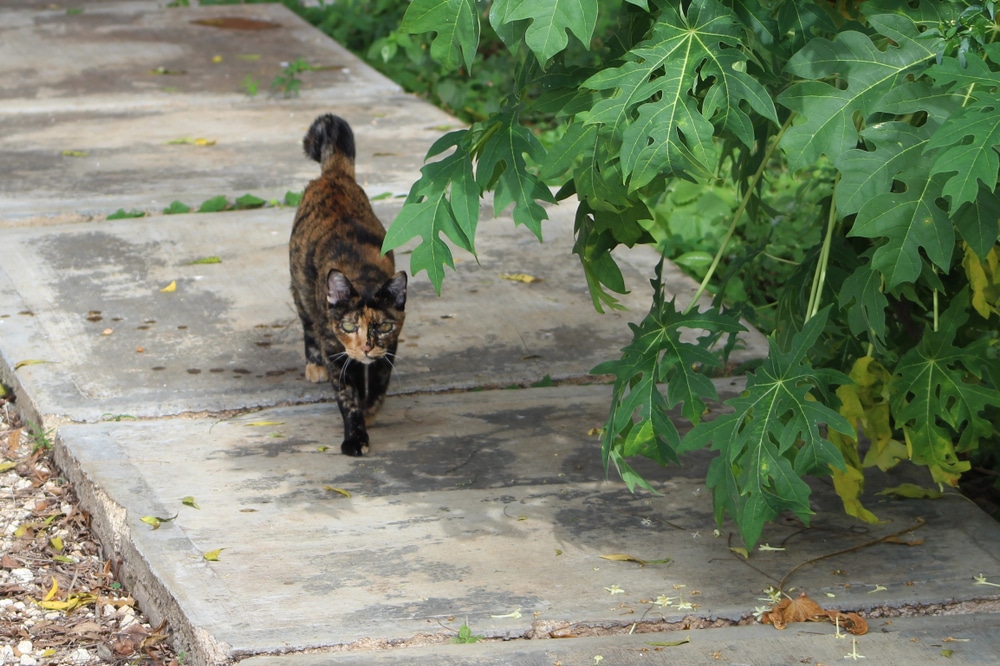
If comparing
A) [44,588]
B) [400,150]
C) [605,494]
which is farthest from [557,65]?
[400,150]

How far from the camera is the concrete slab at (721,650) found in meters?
3.38

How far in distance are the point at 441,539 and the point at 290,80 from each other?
603cm

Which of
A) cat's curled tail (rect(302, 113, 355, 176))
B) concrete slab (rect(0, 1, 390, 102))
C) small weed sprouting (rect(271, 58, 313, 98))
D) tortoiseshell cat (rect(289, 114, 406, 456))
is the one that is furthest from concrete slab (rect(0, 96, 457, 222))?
tortoiseshell cat (rect(289, 114, 406, 456))

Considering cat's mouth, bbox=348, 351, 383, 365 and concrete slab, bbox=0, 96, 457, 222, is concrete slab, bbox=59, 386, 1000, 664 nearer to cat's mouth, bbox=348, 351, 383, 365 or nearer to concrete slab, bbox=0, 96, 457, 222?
cat's mouth, bbox=348, 351, 383, 365

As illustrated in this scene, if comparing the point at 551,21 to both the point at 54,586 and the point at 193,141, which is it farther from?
the point at 193,141

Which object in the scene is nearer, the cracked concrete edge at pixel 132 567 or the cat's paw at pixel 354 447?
the cracked concrete edge at pixel 132 567

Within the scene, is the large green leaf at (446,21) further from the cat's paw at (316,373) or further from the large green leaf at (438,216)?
the cat's paw at (316,373)

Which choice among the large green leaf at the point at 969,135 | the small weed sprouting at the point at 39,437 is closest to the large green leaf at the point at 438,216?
the large green leaf at the point at 969,135

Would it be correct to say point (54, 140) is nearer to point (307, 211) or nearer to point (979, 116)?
point (307, 211)

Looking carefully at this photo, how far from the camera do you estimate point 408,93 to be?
9.88m

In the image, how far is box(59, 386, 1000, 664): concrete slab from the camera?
3.60m

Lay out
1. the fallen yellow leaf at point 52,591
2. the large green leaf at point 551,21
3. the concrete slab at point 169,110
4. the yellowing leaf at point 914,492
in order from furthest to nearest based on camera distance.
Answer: the concrete slab at point 169,110 < the yellowing leaf at point 914,492 < the fallen yellow leaf at point 52,591 < the large green leaf at point 551,21

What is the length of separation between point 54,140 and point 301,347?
345cm

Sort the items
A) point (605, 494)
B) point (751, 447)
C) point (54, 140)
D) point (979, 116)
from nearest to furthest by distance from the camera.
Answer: point (979, 116)
point (751, 447)
point (605, 494)
point (54, 140)
